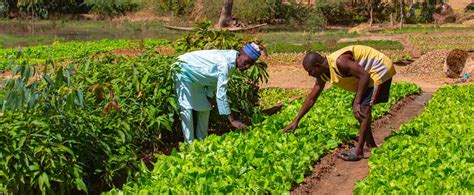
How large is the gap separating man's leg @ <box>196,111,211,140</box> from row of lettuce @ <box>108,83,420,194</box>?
27.9 inches

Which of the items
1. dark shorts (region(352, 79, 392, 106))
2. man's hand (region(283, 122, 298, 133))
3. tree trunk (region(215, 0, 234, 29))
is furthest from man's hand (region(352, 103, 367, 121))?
tree trunk (region(215, 0, 234, 29))

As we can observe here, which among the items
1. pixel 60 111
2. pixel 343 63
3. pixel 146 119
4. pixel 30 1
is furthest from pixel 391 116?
pixel 30 1

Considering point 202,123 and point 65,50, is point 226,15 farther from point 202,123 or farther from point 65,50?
point 202,123

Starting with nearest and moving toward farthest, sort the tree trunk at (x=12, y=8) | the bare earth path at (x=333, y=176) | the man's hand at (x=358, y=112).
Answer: the bare earth path at (x=333, y=176), the man's hand at (x=358, y=112), the tree trunk at (x=12, y=8)

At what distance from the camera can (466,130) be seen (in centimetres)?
729

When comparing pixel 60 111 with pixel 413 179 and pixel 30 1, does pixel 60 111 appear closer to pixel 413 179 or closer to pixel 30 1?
pixel 413 179

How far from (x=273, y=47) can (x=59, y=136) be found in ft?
68.4

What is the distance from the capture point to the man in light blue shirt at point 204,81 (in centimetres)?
684

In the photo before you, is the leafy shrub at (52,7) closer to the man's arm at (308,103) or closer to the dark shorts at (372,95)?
the man's arm at (308,103)

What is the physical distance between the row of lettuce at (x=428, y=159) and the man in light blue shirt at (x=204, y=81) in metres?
1.78

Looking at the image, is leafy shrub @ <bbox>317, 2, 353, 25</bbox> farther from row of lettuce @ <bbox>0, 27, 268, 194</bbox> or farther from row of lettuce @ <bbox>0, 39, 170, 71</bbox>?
row of lettuce @ <bbox>0, 27, 268, 194</bbox>

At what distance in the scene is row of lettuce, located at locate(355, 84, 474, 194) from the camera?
16.5 feet

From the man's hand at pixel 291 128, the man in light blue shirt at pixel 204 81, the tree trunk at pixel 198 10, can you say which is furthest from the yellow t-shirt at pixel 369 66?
the tree trunk at pixel 198 10

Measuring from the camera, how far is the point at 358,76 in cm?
675
